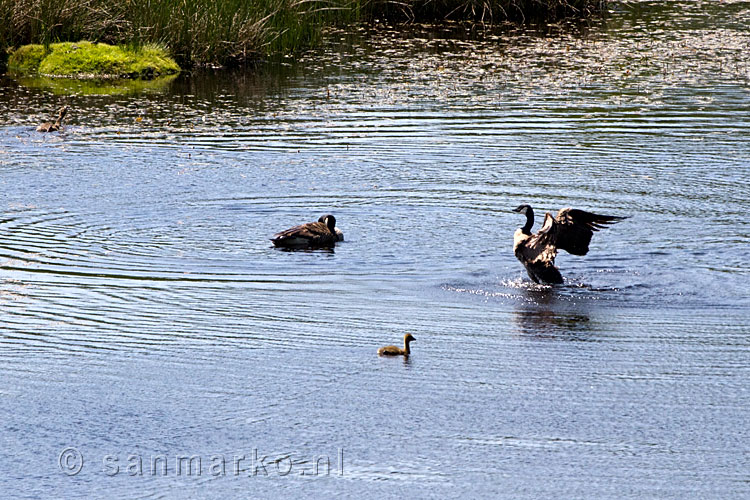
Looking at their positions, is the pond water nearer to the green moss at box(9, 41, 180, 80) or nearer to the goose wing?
the goose wing

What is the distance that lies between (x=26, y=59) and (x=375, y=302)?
19.6 meters

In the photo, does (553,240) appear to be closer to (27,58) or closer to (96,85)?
(96,85)

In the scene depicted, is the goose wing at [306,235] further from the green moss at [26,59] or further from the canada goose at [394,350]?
the green moss at [26,59]

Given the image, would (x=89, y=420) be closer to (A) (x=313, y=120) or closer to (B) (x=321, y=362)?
(B) (x=321, y=362)

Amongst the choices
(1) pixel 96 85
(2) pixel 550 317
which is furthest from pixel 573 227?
(1) pixel 96 85

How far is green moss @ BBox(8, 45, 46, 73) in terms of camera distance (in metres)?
27.6

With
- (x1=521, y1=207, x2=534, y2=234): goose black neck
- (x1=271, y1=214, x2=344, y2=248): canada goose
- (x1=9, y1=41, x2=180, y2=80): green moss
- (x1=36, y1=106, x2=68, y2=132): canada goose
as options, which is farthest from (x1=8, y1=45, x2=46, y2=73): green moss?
(x1=521, y1=207, x2=534, y2=234): goose black neck

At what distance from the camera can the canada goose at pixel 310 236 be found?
12.4m

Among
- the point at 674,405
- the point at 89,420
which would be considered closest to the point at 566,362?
the point at 674,405

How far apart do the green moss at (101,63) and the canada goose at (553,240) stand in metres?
17.2

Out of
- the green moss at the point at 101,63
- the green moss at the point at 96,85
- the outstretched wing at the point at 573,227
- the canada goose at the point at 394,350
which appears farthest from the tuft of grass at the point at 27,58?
the canada goose at the point at 394,350

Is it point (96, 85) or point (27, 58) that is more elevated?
point (27, 58)

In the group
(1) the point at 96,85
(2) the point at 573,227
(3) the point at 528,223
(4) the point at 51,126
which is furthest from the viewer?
(1) the point at 96,85

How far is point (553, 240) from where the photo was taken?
1126 centimetres
